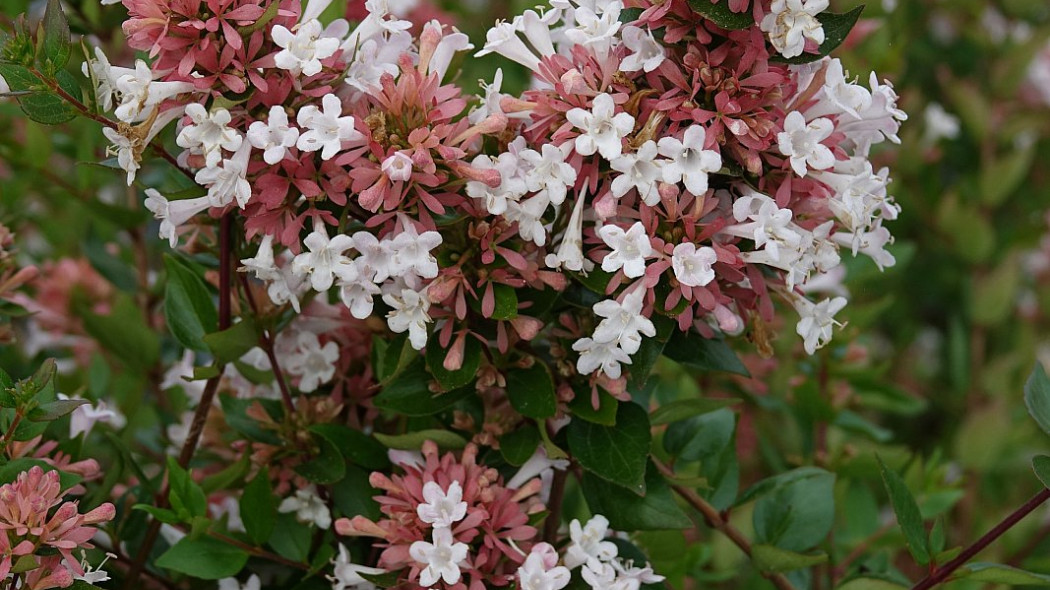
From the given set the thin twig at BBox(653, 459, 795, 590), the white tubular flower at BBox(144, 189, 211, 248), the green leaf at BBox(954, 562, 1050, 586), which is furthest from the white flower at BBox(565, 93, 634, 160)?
the green leaf at BBox(954, 562, 1050, 586)

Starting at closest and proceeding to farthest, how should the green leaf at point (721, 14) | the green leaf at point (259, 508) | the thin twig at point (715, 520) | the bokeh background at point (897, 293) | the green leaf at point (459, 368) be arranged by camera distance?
the green leaf at point (721, 14), the green leaf at point (459, 368), the green leaf at point (259, 508), the thin twig at point (715, 520), the bokeh background at point (897, 293)

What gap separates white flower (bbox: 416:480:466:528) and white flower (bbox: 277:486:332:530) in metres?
0.22

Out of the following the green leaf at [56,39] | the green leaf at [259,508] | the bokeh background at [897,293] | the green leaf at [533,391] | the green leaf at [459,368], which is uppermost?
the green leaf at [56,39]

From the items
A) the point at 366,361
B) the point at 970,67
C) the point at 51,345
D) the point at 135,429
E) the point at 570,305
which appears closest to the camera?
the point at 570,305

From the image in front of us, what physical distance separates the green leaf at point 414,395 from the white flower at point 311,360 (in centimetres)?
8

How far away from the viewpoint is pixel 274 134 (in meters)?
0.87

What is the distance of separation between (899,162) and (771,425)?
0.63 meters

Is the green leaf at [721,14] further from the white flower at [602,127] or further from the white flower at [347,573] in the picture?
the white flower at [347,573]

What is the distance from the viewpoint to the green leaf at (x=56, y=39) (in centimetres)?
92

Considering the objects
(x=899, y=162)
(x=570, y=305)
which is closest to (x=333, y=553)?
(x=570, y=305)

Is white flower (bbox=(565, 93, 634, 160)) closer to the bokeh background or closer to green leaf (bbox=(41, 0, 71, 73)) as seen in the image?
the bokeh background

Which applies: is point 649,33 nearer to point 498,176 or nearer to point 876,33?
point 498,176

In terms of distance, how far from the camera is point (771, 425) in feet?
6.54

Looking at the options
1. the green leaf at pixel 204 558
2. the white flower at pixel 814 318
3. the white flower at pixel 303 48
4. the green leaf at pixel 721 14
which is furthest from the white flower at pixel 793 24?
the green leaf at pixel 204 558
